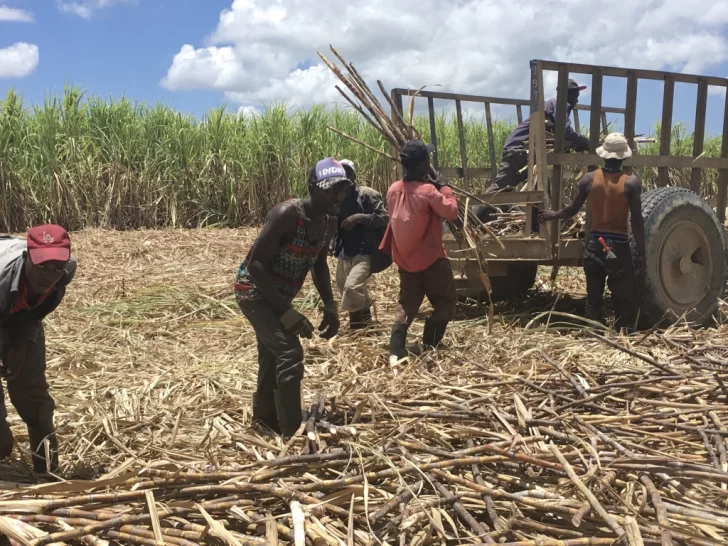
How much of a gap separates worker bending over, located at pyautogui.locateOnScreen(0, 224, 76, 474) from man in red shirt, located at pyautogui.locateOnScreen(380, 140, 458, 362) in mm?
2437

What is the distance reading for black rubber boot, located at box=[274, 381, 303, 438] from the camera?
11.4ft

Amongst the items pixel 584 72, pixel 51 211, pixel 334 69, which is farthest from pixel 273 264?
pixel 51 211

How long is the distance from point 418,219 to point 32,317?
270cm

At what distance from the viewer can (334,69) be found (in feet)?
17.8

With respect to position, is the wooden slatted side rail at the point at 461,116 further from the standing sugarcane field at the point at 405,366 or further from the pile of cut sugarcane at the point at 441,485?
the pile of cut sugarcane at the point at 441,485

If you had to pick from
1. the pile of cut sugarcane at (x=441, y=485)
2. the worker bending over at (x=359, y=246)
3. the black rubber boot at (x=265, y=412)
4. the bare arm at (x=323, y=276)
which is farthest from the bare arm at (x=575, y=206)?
the black rubber boot at (x=265, y=412)

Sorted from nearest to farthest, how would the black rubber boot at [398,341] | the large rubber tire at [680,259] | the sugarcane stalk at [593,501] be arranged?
the sugarcane stalk at [593,501], the black rubber boot at [398,341], the large rubber tire at [680,259]

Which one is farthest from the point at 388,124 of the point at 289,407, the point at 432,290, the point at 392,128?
the point at 289,407

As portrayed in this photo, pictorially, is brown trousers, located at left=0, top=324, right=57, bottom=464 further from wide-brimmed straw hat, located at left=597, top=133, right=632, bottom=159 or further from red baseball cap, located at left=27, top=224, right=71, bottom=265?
wide-brimmed straw hat, located at left=597, top=133, right=632, bottom=159

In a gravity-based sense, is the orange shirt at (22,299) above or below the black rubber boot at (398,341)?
above

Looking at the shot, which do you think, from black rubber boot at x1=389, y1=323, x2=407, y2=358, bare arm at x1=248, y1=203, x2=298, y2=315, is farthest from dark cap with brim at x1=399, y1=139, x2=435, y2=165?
bare arm at x1=248, y1=203, x2=298, y2=315

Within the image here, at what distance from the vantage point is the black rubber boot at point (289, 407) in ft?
11.4

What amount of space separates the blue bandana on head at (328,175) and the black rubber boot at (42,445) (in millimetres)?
1781

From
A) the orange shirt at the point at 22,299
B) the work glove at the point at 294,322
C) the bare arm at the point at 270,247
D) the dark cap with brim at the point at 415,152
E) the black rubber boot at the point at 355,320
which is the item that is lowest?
the black rubber boot at the point at 355,320
